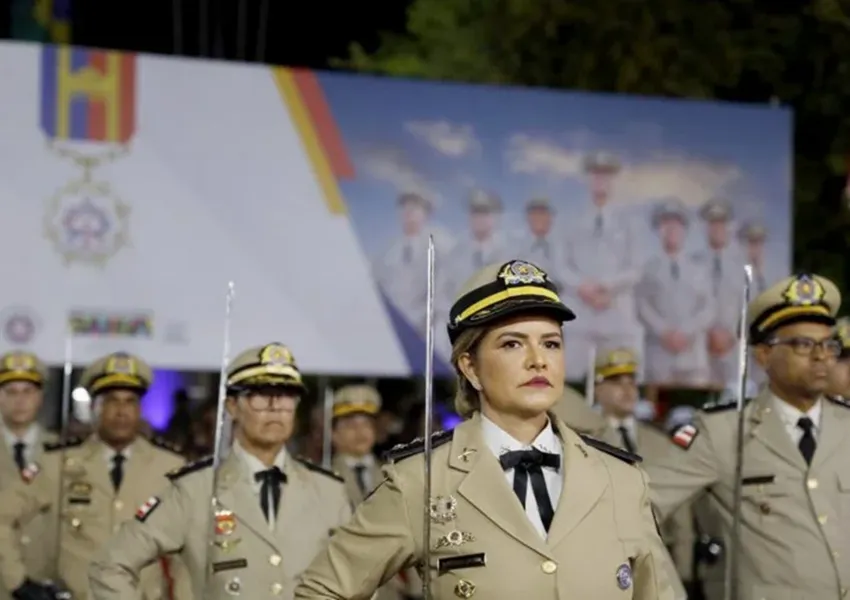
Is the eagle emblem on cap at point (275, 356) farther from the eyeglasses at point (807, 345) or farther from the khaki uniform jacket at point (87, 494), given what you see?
the khaki uniform jacket at point (87, 494)

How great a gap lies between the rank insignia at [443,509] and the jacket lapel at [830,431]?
2599 mm

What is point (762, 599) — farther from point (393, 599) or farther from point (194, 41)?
point (194, 41)

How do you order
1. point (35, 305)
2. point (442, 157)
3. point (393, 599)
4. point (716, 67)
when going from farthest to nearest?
point (716, 67) → point (442, 157) → point (35, 305) → point (393, 599)

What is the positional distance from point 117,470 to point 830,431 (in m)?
4.80

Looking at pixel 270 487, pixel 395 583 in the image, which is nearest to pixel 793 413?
pixel 270 487

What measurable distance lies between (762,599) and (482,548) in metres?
2.59

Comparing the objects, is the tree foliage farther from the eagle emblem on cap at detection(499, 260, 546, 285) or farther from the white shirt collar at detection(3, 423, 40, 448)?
the eagle emblem on cap at detection(499, 260, 546, 285)

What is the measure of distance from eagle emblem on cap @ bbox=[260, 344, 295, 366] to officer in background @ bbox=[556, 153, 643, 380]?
5.48m

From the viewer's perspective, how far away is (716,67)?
16703mm

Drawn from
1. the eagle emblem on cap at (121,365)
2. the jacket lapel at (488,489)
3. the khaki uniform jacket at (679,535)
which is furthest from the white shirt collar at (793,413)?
the eagle emblem on cap at (121,365)

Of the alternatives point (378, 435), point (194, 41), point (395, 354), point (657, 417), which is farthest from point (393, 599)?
point (194, 41)

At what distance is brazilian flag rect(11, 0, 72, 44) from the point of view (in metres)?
17.3

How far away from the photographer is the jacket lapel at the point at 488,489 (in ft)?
14.8

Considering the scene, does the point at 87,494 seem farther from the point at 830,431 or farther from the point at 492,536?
the point at 492,536
